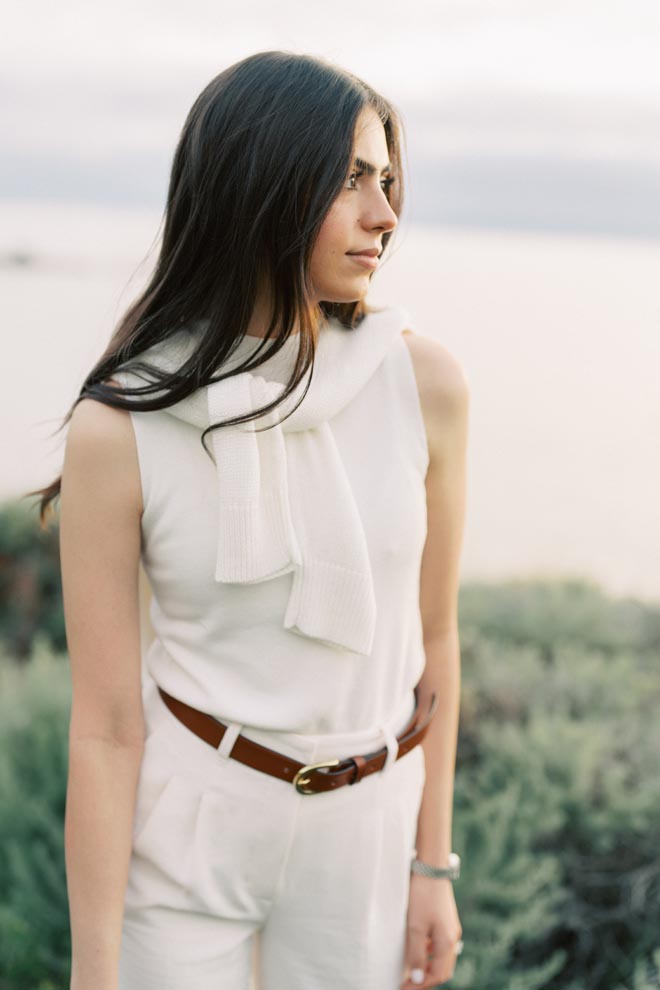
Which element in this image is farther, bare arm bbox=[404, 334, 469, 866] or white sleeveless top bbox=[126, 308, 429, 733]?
bare arm bbox=[404, 334, 469, 866]

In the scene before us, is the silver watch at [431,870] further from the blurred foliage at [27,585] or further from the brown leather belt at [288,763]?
the blurred foliage at [27,585]

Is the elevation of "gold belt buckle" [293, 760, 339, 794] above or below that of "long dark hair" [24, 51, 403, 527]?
below

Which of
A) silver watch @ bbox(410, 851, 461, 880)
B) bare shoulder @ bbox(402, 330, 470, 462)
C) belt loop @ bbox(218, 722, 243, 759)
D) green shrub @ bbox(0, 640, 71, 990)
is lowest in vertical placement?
green shrub @ bbox(0, 640, 71, 990)

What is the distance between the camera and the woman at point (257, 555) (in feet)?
4.28

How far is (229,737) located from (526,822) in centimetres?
153

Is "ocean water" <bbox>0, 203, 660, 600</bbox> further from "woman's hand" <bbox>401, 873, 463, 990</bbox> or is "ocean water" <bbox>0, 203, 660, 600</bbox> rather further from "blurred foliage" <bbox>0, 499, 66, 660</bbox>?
"woman's hand" <bbox>401, 873, 463, 990</bbox>

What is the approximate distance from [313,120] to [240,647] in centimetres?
69

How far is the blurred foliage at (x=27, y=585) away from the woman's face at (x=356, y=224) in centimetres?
271

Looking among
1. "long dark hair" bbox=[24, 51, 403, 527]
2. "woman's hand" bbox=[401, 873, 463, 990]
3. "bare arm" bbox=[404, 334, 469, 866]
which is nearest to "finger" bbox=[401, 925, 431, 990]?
"woman's hand" bbox=[401, 873, 463, 990]

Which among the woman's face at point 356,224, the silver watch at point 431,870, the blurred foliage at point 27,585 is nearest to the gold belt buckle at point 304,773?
the silver watch at point 431,870

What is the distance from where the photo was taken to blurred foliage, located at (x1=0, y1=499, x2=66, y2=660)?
12.8 ft

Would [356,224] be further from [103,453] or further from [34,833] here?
[34,833]

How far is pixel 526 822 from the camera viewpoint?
265 centimetres

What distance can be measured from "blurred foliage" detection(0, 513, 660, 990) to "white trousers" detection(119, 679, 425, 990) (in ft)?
3.37
